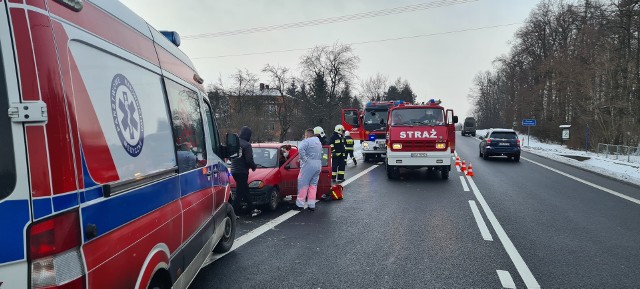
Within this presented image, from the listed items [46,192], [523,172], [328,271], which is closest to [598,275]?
[328,271]

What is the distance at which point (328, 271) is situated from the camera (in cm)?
486

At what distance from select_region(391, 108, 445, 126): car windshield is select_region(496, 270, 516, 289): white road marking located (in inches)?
360

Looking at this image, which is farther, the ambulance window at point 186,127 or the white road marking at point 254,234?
the white road marking at point 254,234

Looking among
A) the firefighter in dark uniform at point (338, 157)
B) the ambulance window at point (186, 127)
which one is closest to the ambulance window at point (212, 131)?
the ambulance window at point (186, 127)

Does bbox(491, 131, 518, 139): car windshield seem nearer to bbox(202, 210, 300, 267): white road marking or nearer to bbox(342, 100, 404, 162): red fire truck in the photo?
bbox(342, 100, 404, 162): red fire truck

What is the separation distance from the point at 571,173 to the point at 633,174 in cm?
199

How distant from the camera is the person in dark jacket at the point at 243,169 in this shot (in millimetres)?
7711

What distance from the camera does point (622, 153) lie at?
21.8m

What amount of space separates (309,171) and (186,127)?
5.03m

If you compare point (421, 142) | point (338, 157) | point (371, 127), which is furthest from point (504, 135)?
point (338, 157)

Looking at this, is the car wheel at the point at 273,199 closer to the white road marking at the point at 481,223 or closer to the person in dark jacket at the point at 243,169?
the person in dark jacket at the point at 243,169

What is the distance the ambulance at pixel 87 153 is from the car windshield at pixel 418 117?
36.7 feet

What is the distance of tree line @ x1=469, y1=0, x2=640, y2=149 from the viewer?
24188 millimetres

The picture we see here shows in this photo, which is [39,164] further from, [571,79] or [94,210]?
[571,79]
